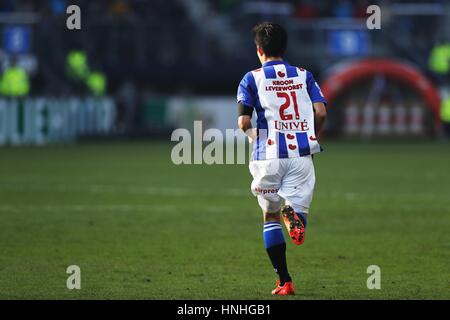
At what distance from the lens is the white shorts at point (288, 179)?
8891 millimetres

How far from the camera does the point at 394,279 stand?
9.73 metres

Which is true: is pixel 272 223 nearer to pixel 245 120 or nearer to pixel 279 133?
pixel 279 133

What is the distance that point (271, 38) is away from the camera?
8.85m

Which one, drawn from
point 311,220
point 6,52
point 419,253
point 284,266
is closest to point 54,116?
point 6,52

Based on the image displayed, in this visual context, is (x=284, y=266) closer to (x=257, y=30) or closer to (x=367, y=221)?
(x=257, y=30)

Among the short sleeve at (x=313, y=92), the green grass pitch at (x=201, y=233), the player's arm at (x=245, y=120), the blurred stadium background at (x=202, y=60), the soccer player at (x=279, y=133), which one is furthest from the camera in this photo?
the blurred stadium background at (x=202, y=60)

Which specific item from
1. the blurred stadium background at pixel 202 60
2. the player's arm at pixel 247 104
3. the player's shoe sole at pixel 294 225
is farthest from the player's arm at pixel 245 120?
the blurred stadium background at pixel 202 60

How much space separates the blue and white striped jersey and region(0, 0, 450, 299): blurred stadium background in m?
1.14

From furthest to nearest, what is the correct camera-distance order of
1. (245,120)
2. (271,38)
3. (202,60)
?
(202,60), (271,38), (245,120)

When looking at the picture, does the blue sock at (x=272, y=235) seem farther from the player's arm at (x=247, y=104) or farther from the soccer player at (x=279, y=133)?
the player's arm at (x=247, y=104)

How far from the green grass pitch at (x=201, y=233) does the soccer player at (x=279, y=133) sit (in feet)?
2.13

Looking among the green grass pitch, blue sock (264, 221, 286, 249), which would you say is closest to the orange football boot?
the green grass pitch

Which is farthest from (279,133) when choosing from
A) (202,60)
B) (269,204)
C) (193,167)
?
(202,60)

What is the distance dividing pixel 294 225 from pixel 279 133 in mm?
722
